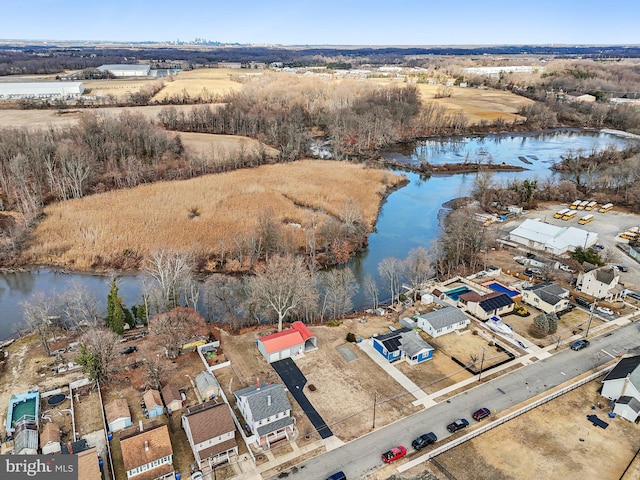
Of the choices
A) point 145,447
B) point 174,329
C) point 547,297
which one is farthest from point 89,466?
point 547,297

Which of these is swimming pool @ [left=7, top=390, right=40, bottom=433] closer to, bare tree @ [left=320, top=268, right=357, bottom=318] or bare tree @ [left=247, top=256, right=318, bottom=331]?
bare tree @ [left=247, top=256, right=318, bottom=331]

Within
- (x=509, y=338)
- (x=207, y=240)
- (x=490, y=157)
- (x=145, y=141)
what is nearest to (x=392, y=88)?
(x=490, y=157)

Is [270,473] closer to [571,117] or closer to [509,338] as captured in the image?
[509,338]

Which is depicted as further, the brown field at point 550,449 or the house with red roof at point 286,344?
the house with red roof at point 286,344

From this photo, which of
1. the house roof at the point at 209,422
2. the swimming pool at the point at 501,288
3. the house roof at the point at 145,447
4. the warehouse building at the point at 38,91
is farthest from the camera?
the warehouse building at the point at 38,91

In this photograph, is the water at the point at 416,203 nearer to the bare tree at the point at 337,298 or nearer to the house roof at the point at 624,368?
the bare tree at the point at 337,298

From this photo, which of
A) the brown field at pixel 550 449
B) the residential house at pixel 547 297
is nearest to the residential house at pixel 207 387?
the brown field at pixel 550 449

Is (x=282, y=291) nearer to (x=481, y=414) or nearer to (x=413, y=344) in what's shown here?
(x=413, y=344)
